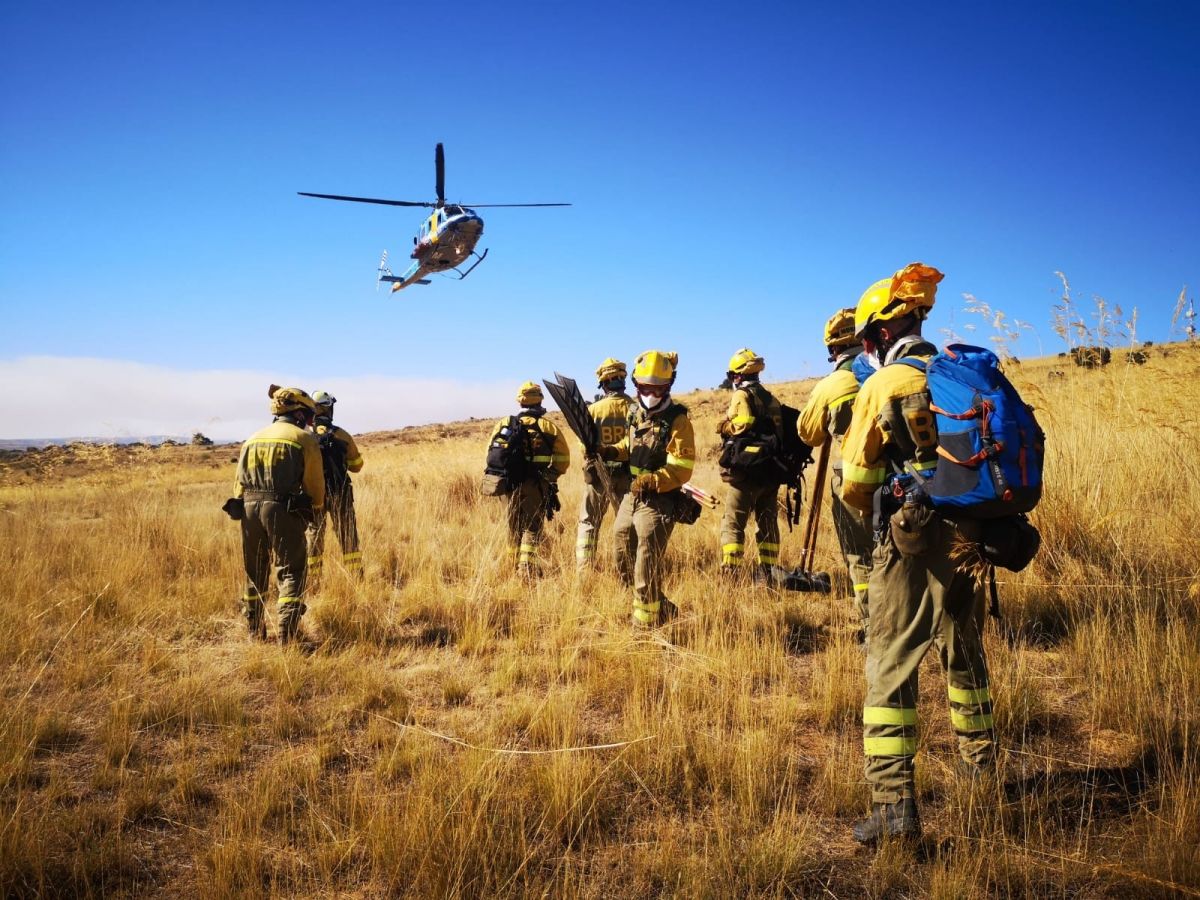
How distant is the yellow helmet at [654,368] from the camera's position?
17.3 ft

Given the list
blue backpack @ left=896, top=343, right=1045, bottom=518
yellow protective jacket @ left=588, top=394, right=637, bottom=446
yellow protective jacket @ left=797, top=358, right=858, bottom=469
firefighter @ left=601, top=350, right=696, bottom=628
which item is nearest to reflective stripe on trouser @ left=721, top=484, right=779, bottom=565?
firefighter @ left=601, top=350, right=696, bottom=628

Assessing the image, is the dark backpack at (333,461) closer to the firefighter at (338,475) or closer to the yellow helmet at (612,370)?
the firefighter at (338,475)

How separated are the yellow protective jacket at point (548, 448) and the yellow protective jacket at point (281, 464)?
2.16 m

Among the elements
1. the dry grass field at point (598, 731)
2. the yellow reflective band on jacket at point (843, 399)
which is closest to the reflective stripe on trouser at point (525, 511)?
the dry grass field at point (598, 731)

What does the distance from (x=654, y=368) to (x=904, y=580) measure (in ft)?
9.61

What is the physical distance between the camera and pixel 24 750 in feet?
11.0

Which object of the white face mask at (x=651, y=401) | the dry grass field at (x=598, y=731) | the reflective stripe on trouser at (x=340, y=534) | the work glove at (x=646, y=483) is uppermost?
the white face mask at (x=651, y=401)

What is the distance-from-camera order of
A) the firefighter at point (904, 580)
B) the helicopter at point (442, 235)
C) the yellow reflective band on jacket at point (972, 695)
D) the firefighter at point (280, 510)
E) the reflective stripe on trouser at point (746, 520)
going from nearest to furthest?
the firefighter at point (904, 580) → the yellow reflective band on jacket at point (972, 695) → the firefighter at point (280, 510) → the reflective stripe on trouser at point (746, 520) → the helicopter at point (442, 235)

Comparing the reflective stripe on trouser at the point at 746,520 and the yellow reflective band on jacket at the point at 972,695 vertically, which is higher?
the reflective stripe on trouser at the point at 746,520

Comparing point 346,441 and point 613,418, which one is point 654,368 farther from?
point 346,441

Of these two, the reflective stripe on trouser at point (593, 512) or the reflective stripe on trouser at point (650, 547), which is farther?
the reflective stripe on trouser at point (593, 512)

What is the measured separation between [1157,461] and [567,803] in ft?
21.0

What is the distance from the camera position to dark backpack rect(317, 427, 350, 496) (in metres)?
7.65

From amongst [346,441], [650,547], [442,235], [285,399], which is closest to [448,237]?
[442,235]
